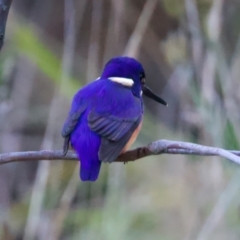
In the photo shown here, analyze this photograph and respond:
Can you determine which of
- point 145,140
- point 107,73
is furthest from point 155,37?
point 107,73

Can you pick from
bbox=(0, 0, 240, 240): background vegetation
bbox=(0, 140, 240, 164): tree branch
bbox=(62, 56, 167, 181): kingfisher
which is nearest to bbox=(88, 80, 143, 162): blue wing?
bbox=(62, 56, 167, 181): kingfisher

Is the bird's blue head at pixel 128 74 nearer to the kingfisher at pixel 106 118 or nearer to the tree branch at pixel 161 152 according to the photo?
the kingfisher at pixel 106 118

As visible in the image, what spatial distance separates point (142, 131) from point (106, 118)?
1.19 metres

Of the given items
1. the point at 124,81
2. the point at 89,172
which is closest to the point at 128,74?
the point at 124,81

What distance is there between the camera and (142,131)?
10.8ft

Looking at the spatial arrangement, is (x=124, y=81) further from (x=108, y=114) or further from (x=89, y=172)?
(x=89, y=172)

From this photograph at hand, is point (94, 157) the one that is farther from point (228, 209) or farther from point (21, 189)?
point (21, 189)

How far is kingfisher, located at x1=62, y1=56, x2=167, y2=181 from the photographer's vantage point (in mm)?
1934

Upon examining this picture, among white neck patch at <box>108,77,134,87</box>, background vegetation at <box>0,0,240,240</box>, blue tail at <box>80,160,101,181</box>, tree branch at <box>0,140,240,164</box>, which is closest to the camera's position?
tree branch at <box>0,140,240,164</box>

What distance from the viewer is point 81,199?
3.54m

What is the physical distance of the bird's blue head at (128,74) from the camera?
8.02ft

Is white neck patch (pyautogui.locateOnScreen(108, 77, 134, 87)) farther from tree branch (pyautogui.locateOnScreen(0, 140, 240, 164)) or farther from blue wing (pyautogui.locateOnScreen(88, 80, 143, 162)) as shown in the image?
tree branch (pyautogui.locateOnScreen(0, 140, 240, 164))

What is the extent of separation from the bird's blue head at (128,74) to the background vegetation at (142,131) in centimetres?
22

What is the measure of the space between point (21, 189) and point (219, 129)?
1.76 meters
